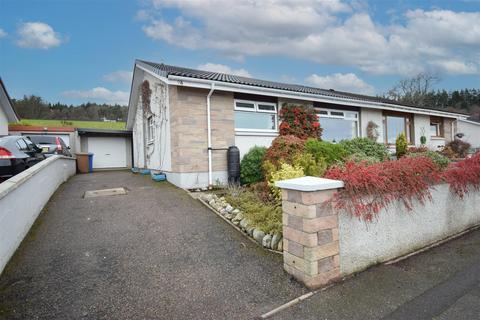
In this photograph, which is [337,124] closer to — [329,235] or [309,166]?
[309,166]

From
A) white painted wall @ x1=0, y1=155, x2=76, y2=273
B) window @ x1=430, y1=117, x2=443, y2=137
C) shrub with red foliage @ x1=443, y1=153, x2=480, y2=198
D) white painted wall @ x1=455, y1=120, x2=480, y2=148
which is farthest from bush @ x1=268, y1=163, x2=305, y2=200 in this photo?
white painted wall @ x1=455, y1=120, x2=480, y2=148

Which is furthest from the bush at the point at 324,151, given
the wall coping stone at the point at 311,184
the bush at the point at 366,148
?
the wall coping stone at the point at 311,184

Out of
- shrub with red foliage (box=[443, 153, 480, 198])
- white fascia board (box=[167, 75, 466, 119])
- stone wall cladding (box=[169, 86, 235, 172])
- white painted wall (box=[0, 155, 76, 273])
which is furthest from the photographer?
stone wall cladding (box=[169, 86, 235, 172])

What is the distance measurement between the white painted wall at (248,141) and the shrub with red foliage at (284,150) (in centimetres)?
158

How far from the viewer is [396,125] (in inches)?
580

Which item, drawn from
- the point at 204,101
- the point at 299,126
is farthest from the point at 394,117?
the point at 204,101

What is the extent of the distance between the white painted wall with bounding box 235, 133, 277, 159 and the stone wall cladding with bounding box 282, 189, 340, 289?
5607 millimetres

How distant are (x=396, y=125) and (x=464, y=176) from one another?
10.7 metres

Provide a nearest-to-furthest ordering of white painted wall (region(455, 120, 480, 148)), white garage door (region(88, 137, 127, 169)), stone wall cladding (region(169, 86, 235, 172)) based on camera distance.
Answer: stone wall cladding (region(169, 86, 235, 172)) < white garage door (region(88, 137, 127, 169)) < white painted wall (region(455, 120, 480, 148))

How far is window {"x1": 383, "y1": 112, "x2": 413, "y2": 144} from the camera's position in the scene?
14.1 m

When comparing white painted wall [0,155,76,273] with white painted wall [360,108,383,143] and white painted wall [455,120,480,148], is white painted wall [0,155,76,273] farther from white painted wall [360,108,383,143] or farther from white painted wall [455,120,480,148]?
white painted wall [455,120,480,148]

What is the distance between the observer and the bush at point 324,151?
704 centimetres

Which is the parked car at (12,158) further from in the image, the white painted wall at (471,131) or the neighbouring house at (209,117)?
the white painted wall at (471,131)

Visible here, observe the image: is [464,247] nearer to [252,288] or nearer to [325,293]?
[325,293]
